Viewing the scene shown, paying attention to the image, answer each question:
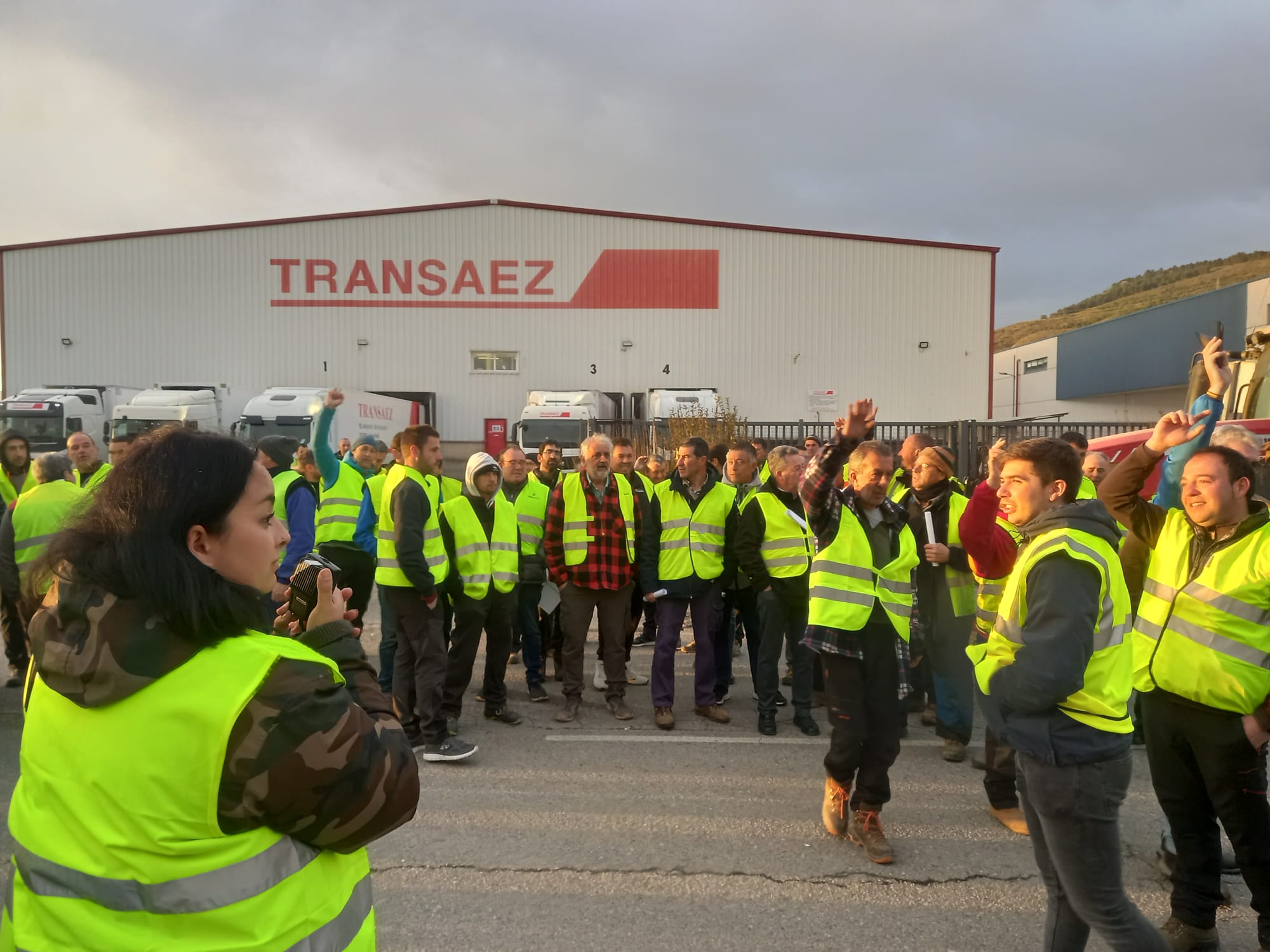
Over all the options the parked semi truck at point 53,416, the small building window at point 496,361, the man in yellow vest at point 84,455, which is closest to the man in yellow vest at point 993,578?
the man in yellow vest at point 84,455

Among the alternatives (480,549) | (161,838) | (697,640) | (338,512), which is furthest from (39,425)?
(161,838)

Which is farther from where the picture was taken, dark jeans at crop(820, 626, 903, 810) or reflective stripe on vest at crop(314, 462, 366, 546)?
reflective stripe on vest at crop(314, 462, 366, 546)

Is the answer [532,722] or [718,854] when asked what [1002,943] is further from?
[532,722]

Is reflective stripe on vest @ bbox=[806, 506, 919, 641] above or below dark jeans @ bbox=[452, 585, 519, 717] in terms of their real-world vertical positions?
above

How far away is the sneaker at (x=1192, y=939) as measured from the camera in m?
3.06

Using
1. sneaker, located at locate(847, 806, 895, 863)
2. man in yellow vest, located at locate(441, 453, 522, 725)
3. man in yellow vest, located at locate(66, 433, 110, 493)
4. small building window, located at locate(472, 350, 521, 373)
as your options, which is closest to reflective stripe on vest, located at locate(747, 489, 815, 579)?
man in yellow vest, located at locate(441, 453, 522, 725)

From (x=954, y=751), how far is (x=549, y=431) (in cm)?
1656

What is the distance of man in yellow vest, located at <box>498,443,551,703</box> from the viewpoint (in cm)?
680

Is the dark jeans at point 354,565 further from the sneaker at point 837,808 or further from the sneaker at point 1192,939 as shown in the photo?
the sneaker at point 1192,939

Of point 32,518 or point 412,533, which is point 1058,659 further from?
point 32,518

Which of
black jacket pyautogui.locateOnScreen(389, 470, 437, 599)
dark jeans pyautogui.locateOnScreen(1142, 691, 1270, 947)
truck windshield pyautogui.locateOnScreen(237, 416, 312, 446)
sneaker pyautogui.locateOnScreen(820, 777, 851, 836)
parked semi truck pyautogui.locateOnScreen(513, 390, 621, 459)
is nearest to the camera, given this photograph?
dark jeans pyautogui.locateOnScreen(1142, 691, 1270, 947)

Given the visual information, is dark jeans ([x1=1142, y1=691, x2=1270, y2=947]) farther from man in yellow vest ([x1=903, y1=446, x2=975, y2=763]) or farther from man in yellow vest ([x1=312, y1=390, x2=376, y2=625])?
man in yellow vest ([x1=312, y1=390, x2=376, y2=625])

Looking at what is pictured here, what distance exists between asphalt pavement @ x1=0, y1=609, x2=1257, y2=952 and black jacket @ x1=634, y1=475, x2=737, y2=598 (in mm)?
1128

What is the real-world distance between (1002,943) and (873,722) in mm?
1015
